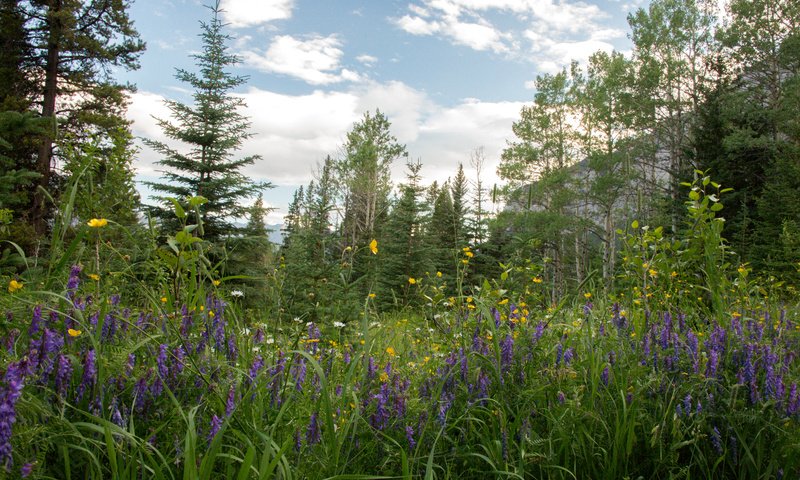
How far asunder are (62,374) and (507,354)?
1420 millimetres

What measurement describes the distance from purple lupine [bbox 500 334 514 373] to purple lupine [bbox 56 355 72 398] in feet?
4.58

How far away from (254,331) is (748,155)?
25120mm

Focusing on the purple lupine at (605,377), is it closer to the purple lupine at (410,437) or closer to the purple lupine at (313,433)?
the purple lupine at (410,437)

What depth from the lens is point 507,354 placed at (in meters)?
1.82

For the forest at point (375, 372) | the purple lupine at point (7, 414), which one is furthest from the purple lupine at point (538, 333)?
the purple lupine at point (7, 414)

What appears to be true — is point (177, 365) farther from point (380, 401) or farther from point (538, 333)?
point (538, 333)

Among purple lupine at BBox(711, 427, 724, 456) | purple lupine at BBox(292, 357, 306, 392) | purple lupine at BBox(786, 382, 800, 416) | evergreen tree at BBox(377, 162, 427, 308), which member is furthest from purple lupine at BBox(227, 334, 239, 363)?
evergreen tree at BBox(377, 162, 427, 308)

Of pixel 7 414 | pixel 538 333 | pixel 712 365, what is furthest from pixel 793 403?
pixel 7 414

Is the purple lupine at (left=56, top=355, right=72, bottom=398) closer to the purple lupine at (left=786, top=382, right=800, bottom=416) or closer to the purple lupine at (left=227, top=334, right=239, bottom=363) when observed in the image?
the purple lupine at (left=227, top=334, right=239, bottom=363)

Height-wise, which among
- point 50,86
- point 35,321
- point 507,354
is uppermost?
point 50,86

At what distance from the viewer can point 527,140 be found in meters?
26.5

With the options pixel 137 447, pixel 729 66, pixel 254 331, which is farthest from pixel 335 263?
pixel 729 66

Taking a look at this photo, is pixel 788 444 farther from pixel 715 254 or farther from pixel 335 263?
pixel 335 263

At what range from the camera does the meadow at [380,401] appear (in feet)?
3.96
